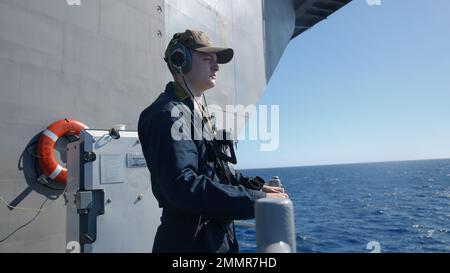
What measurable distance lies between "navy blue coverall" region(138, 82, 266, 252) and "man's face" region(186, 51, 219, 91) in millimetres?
200

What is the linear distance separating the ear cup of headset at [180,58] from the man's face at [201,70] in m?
0.03

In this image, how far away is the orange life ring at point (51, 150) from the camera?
111 inches

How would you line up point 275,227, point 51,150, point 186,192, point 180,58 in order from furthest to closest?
point 51,150 < point 180,58 < point 186,192 < point 275,227

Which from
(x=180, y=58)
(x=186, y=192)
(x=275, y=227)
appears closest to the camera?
(x=275, y=227)

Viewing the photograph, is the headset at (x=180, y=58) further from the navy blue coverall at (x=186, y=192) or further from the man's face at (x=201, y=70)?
the navy blue coverall at (x=186, y=192)

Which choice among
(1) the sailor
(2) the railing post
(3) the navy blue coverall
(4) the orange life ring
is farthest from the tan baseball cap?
(4) the orange life ring

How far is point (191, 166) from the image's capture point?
1.35m

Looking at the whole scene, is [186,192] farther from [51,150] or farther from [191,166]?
[51,150]

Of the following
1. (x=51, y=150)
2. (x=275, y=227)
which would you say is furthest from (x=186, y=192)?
→ (x=51, y=150)

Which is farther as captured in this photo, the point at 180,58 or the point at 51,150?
the point at 51,150

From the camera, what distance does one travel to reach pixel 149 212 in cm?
281

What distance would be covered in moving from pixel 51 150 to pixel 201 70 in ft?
6.44
